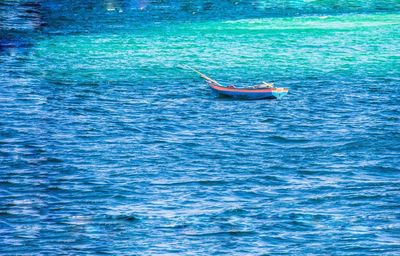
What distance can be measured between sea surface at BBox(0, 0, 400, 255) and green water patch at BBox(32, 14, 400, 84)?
29cm

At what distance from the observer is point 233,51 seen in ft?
309

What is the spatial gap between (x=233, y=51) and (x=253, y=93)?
2723 centimetres

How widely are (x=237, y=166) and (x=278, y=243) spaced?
1190cm

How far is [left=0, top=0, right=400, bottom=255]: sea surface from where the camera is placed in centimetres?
3912

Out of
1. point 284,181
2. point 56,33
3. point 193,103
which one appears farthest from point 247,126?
point 56,33

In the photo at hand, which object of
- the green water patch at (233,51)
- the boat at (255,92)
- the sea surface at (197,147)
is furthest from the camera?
the green water patch at (233,51)

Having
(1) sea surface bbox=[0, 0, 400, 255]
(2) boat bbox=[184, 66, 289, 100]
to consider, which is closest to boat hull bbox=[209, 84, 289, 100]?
(2) boat bbox=[184, 66, 289, 100]

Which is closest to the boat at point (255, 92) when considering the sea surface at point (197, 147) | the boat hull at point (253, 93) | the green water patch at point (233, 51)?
the boat hull at point (253, 93)

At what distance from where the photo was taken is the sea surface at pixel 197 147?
39125 millimetres

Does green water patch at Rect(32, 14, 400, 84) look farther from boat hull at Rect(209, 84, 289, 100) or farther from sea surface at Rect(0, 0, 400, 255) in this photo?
boat hull at Rect(209, 84, 289, 100)

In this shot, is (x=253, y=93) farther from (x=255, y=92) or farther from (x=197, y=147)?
(x=197, y=147)

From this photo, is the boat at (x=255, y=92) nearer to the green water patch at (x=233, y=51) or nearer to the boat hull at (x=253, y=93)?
the boat hull at (x=253, y=93)

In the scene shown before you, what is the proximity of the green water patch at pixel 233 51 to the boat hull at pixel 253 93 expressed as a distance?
31.0 feet

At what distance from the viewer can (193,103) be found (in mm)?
67188
